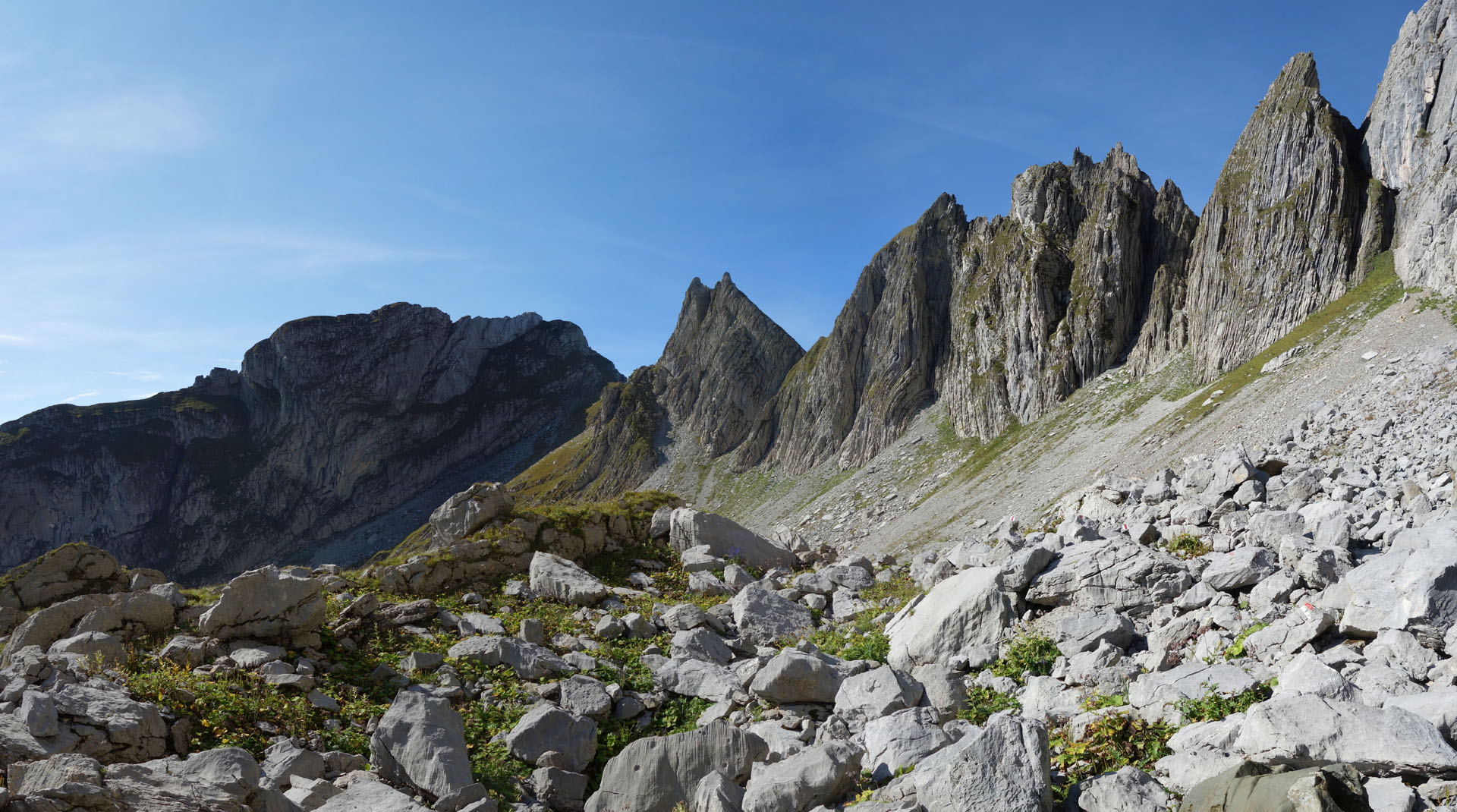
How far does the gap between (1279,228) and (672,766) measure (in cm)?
9585

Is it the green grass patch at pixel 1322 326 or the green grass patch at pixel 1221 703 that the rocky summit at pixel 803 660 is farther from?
the green grass patch at pixel 1322 326

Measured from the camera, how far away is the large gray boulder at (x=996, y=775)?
7133 mm

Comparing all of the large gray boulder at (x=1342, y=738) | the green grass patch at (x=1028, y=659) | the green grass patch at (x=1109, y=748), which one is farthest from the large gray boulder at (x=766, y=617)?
the large gray boulder at (x=1342, y=738)

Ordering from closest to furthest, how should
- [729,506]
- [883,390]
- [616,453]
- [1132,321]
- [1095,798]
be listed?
[1095,798]
[1132,321]
[883,390]
[729,506]
[616,453]

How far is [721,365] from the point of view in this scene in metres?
152

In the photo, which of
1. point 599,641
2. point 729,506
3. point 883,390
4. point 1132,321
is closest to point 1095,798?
point 599,641

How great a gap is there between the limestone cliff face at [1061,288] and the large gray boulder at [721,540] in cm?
7953

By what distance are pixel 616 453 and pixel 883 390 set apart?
64.1 m

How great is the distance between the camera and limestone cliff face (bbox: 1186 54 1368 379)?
7562 centimetres

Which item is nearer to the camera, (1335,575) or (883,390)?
(1335,575)

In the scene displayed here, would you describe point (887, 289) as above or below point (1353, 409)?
above

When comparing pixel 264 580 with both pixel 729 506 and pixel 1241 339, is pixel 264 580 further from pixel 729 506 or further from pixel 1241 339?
pixel 729 506

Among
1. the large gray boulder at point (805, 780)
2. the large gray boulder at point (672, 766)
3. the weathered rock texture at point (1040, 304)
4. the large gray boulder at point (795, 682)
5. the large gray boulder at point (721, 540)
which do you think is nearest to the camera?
the large gray boulder at point (805, 780)

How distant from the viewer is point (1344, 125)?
80688 mm
